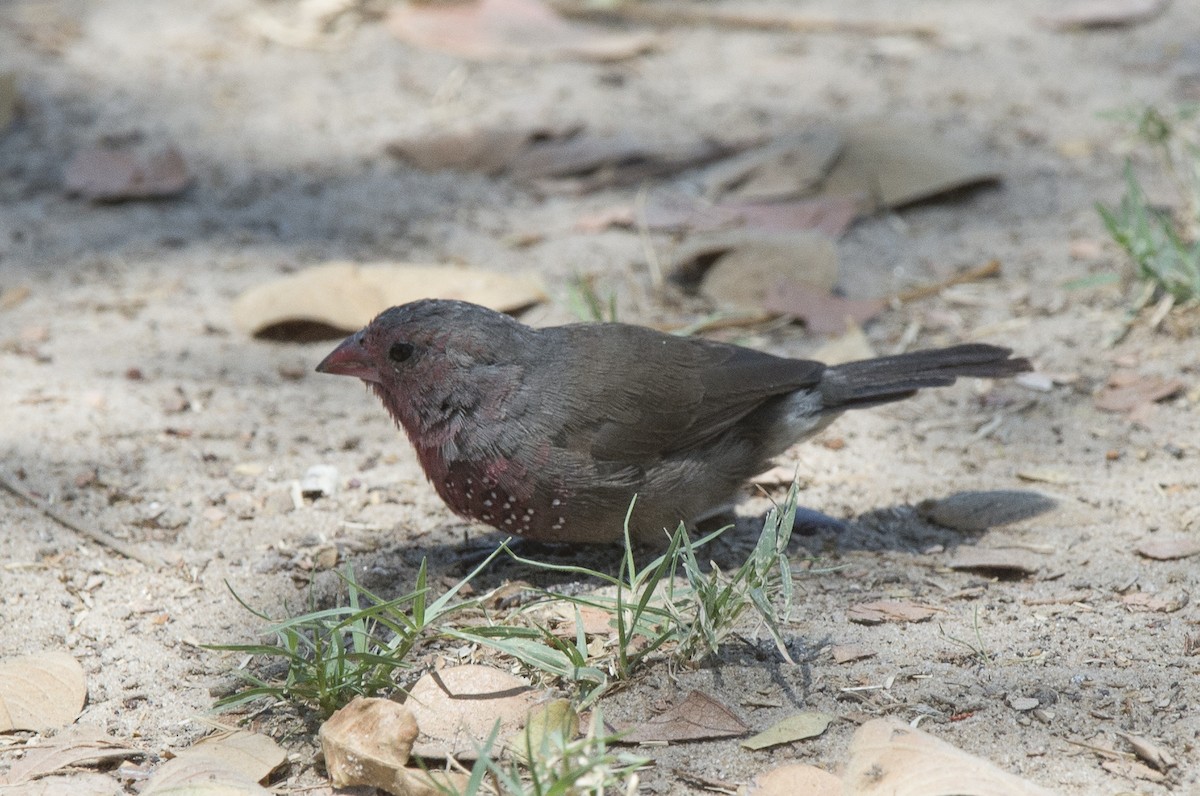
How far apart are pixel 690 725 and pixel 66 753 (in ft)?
4.47

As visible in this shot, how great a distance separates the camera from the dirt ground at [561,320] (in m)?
3.06

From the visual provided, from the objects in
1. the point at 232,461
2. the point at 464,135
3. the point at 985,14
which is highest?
the point at 985,14

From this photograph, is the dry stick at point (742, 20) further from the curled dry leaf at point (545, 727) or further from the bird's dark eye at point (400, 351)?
the curled dry leaf at point (545, 727)

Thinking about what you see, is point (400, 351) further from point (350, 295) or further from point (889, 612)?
point (889, 612)

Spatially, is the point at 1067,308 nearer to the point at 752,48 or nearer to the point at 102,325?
the point at 752,48

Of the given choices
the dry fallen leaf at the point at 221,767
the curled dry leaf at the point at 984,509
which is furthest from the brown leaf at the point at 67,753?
the curled dry leaf at the point at 984,509

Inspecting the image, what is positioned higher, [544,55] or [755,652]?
[544,55]

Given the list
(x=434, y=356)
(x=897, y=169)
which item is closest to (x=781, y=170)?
(x=897, y=169)

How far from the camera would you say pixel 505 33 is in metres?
7.44

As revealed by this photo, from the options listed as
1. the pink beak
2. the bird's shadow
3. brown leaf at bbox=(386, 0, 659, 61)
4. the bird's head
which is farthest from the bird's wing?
brown leaf at bbox=(386, 0, 659, 61)

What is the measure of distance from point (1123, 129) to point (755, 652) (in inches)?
176

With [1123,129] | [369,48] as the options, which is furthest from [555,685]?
[369,48]

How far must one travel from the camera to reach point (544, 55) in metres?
7.35

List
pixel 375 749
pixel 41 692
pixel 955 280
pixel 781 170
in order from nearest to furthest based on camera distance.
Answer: pixel 375 749 → pixel 41 692 → pixel 955 280 → pixel 781 170
